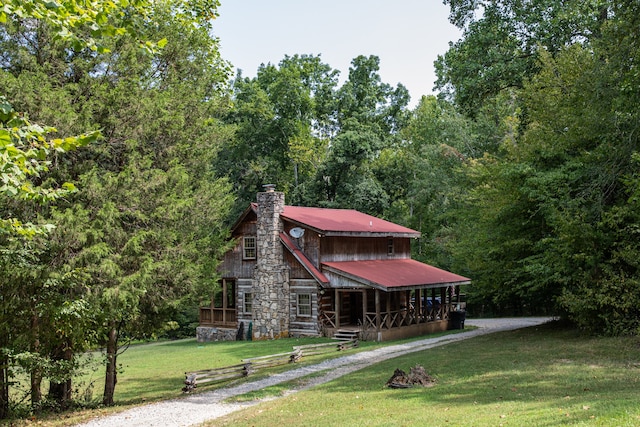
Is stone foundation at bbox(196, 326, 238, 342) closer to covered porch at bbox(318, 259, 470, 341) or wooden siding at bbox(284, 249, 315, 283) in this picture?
wooden siding at bbox(284, 249, 315, 283)

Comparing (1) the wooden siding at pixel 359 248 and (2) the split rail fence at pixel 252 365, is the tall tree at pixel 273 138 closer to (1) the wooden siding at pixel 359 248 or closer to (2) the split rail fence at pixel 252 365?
(1) the wooden siding at pixel 359 248

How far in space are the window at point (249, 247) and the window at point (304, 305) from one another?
3.84 meters

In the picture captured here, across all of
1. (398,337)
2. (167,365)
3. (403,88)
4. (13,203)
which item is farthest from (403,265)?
(403,88)

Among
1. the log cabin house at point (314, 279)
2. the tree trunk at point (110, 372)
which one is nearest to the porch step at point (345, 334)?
the log cabin house at point (314, 279)

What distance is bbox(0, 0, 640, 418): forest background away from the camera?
13.4 m

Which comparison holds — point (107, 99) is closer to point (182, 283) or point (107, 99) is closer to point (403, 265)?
point (182, 283)

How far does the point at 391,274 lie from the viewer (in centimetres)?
2952

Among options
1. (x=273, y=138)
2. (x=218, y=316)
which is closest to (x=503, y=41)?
(x=218, y=316)

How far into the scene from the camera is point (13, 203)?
1343 centimetres

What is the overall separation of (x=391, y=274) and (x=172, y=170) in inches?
626

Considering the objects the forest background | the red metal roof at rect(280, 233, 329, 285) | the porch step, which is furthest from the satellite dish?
the forest background

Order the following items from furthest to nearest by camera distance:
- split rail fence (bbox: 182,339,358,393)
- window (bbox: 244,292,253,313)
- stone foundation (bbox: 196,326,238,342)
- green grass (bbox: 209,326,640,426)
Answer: stone foundation (bbox: 196,326,238,342), window (bbox: 244,292,253,313), split rail fence (bbox: 182,339,358,393), green grass (bbox: 209,326,640,426)

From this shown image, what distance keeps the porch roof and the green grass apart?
7.12m

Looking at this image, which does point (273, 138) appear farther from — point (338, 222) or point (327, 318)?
point (327, 318)
